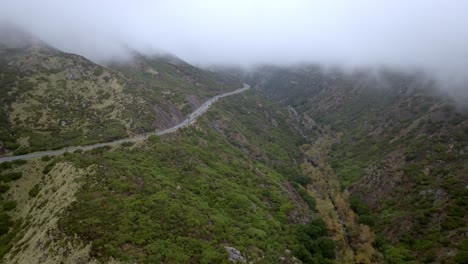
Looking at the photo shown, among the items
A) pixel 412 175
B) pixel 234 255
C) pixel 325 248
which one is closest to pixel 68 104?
pixel 234 255

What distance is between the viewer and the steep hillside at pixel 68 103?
99.5 m

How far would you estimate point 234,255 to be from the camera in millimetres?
63844

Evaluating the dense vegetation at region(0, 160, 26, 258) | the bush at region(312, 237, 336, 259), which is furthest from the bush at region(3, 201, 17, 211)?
the bush at region(312, 237, 336, 259)

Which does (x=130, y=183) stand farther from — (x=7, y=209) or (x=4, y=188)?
(x=4, y=188)

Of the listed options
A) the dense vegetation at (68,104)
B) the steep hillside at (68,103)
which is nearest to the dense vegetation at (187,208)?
the steep hillside at (68,103)

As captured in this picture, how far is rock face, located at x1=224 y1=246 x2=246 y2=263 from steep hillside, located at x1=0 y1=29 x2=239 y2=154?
57291 mm

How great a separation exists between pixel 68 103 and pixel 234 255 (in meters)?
89.1

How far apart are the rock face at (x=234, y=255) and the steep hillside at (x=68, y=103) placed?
57.3 metres

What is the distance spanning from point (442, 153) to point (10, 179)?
139 meters

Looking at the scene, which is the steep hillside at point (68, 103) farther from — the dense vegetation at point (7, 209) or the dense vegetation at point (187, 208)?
the dense vegetation at point (187, 208)

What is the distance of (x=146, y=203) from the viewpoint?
6775cm

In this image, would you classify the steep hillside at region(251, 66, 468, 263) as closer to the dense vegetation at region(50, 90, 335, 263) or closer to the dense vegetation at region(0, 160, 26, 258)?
the dense vegetation at region(50, 90, 335, 263)

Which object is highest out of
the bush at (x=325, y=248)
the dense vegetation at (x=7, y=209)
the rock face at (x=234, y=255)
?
the rock face at (x=234, y=255)

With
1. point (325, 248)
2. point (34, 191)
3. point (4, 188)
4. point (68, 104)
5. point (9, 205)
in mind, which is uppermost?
point (68, 104)
